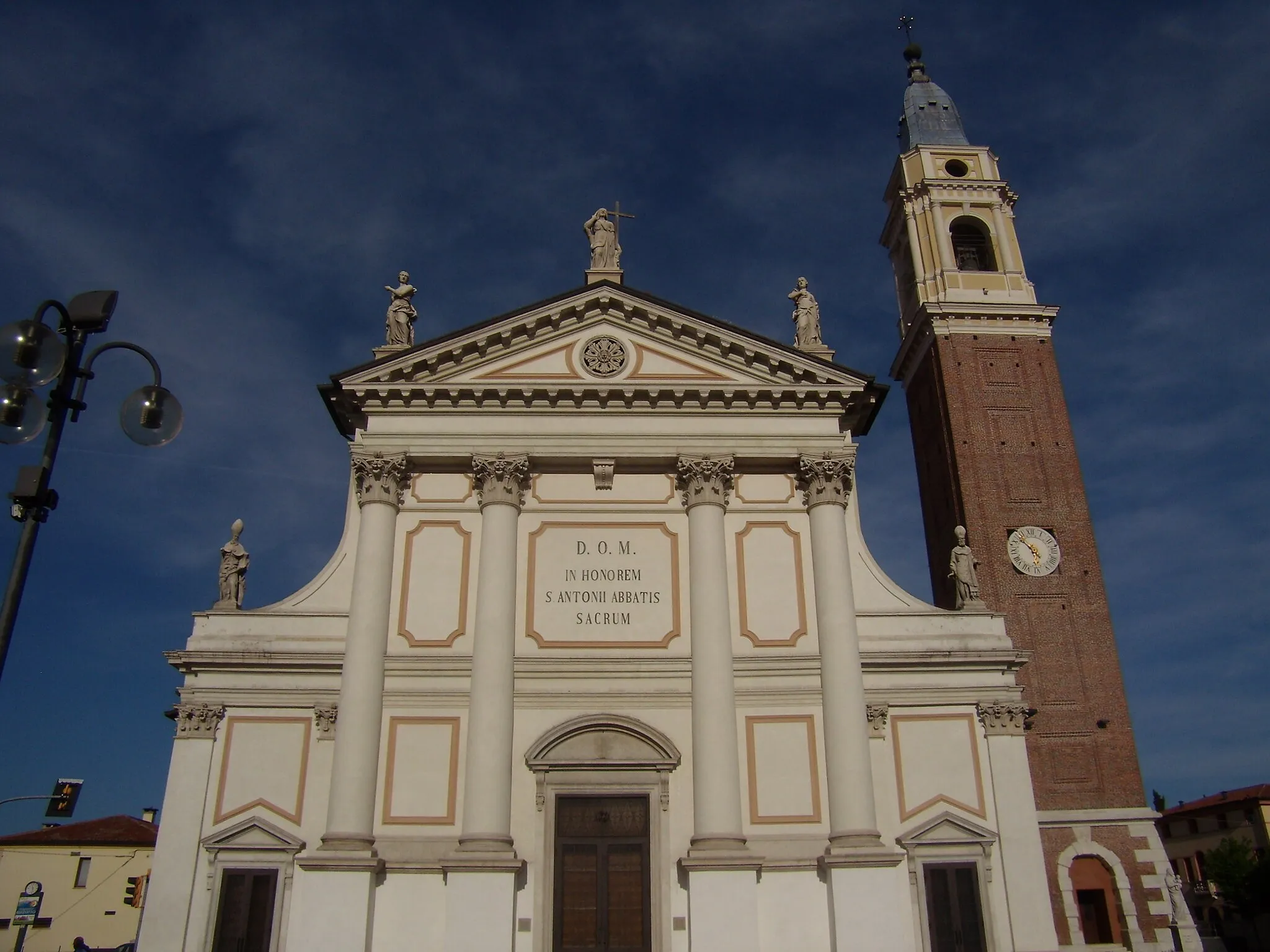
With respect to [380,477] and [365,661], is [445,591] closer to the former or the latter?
[365,661]

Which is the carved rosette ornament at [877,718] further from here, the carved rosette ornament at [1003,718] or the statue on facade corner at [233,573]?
the statue on facade corner at [233,573]

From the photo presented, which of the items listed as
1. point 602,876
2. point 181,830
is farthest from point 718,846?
point 181,830

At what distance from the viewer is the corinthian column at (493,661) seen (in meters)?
17.5

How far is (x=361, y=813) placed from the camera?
17.5m

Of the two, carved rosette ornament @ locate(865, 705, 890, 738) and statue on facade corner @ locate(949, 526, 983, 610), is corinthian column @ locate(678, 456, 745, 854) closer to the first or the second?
carved rosette ornament @ locate(865, 705, 890, 738)

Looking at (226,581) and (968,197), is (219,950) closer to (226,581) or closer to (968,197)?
(226,581)

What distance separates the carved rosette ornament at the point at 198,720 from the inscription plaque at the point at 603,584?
5839 millimetres

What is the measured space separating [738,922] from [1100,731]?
1348 cm

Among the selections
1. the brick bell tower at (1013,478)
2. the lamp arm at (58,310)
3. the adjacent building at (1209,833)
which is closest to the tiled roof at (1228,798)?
the adjacent building at (1209,833)

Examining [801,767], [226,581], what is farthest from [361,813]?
[801,767]

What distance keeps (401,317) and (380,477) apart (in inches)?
154

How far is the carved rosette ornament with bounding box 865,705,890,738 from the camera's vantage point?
19094 mm

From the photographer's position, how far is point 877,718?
62.9ft

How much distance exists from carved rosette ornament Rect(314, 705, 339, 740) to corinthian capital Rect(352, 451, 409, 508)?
12.9 ft
